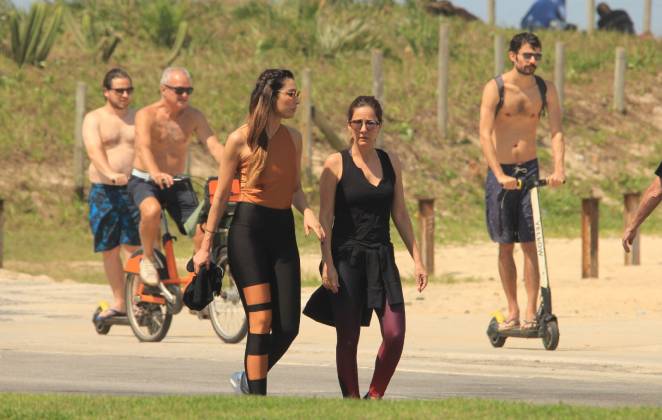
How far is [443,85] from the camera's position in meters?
30.3

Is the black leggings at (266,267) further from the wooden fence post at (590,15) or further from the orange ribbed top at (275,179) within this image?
the wooden fence post at (590,15)

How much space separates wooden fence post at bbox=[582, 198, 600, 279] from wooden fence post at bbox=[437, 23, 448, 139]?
10.9 m

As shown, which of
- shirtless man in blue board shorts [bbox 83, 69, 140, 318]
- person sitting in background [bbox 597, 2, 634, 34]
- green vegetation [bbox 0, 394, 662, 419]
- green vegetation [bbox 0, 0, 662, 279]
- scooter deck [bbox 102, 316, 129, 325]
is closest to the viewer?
green vegetation [bbox 0, 394, 662, 419]

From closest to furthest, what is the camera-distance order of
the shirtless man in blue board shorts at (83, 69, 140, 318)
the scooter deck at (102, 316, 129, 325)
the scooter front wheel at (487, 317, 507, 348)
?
the scooter front wheel at (487, 317, 507, 348)
the scooter deck at (102, 316, 129, 325)
the shirtless man in blue board shorts at (83, 69, 140, 318)

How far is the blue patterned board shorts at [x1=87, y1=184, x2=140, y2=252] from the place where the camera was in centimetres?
1434

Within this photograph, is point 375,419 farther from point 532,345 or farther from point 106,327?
point 106,327

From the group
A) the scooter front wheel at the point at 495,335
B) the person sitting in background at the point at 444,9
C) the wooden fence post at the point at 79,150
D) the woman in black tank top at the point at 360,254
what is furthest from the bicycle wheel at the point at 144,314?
the person sitting in background at the point at 444,9

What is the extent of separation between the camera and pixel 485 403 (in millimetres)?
8781

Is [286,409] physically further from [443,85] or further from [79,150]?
[443,85]

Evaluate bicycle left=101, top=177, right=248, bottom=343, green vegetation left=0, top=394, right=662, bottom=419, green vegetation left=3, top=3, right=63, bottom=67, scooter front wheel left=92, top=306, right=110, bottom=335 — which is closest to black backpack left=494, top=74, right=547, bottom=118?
bicycle left=101, top=177, right=248, bottom=343

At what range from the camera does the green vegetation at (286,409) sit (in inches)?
326

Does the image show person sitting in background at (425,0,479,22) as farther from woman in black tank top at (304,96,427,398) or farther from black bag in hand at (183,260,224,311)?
black bag in hand at (183,260,224,311)

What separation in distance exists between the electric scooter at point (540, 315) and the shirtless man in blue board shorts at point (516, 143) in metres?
0.09

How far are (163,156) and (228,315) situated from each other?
127cm
